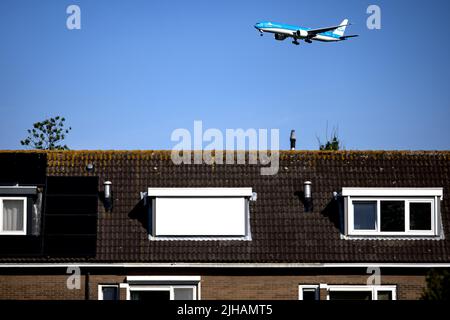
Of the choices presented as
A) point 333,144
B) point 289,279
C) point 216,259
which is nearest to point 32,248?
point 216,259

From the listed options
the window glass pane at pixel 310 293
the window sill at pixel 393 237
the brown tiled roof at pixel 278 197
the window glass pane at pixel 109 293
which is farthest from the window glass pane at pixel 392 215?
the window glass pane at pixel 109 293

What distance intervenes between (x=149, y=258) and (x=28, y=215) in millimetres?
4395

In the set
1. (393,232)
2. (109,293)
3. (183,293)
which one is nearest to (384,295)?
(393,232)

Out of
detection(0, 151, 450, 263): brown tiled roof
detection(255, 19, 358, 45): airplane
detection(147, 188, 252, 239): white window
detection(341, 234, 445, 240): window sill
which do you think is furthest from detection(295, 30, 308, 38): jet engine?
detection(341, 234, 445, 240): window sill

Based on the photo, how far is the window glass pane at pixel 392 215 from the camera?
25703 mm

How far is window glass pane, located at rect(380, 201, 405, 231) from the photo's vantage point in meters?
25.7

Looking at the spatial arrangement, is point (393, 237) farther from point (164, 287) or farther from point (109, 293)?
point (109, 293)

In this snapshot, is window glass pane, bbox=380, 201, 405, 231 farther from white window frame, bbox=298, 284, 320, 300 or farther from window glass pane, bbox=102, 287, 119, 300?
window glass pane, bbox=102, 287, 119, 300

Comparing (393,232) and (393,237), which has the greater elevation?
(393,232)

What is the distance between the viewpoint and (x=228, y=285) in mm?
24469

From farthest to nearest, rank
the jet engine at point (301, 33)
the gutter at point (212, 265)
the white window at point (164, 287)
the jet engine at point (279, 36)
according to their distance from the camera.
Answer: the jet engine at point (279, 36) < the jet engine at point (301, 33) < the white window at point (164, 287) < the gutter at point (212, 265)

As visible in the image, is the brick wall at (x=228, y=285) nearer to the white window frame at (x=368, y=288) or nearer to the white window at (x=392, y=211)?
the white window frame at (x=368, y=288)

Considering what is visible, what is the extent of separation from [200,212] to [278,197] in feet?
9.00
